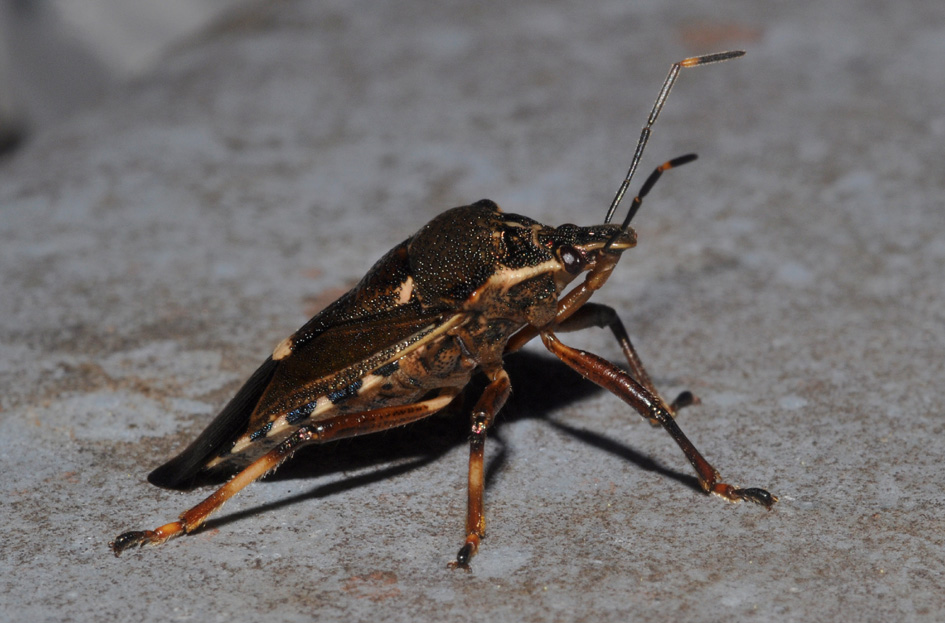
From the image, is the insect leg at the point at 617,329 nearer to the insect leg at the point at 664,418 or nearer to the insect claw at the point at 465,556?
the insect leg at the point at 664,418

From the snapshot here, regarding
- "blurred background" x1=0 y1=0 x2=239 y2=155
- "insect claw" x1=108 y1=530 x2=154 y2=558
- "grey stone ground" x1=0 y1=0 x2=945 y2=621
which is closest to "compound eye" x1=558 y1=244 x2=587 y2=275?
"grey stone ground" x1=0 y1=0 x2=945 y2=621

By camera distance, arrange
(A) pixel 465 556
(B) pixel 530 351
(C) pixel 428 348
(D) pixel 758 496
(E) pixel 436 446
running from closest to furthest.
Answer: (A) pixel 465 556 → (D) pixel 758 496 → (C) pixel 428 348 → (E) pixel 436 446 → (B) pixel 530 351

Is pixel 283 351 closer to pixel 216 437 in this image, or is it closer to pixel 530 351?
pixel 216 437

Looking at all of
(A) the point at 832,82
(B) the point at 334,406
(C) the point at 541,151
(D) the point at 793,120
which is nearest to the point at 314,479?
(B) the point at 334,406

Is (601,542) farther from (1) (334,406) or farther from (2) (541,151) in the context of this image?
(2) (541,151)

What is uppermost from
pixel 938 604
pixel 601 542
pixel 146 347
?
pixel 146 347

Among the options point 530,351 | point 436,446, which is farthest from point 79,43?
point 436,446

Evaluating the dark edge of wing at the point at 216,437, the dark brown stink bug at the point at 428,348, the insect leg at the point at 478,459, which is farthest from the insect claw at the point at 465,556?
the dark edge of wing at the point at 216,437
